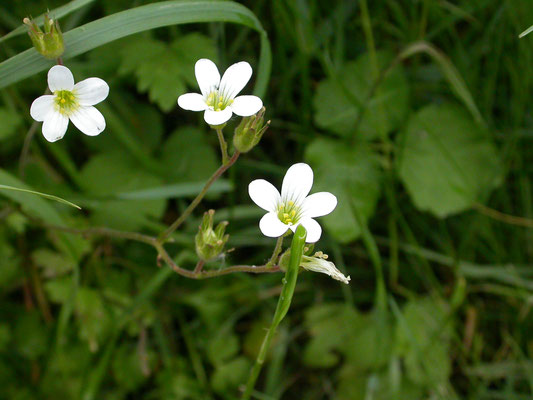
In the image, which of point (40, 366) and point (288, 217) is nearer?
point (288, 217)

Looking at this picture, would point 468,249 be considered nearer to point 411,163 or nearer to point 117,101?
point 411,163

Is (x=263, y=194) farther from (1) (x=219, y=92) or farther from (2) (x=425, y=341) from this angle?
(2) (x=425, y=341)

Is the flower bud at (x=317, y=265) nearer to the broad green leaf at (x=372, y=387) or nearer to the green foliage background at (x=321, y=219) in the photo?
the green foliage background at (x=321, y=219)

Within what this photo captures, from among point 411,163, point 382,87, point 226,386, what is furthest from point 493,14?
point 226,386

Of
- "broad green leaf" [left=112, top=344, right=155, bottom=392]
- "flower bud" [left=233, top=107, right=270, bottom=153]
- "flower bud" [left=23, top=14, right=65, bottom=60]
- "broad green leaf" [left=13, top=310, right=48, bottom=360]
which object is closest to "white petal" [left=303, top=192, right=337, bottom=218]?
"flower bud" [left=233, top=107, right=270, bottom=153]

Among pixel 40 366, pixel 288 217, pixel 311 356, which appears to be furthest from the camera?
pixel 311 356

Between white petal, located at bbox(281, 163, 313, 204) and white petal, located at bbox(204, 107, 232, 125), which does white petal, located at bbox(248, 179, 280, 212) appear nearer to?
white petal, located at bbox(281, 163, 313, 204)

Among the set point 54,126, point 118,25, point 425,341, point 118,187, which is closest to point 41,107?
point 54,126
